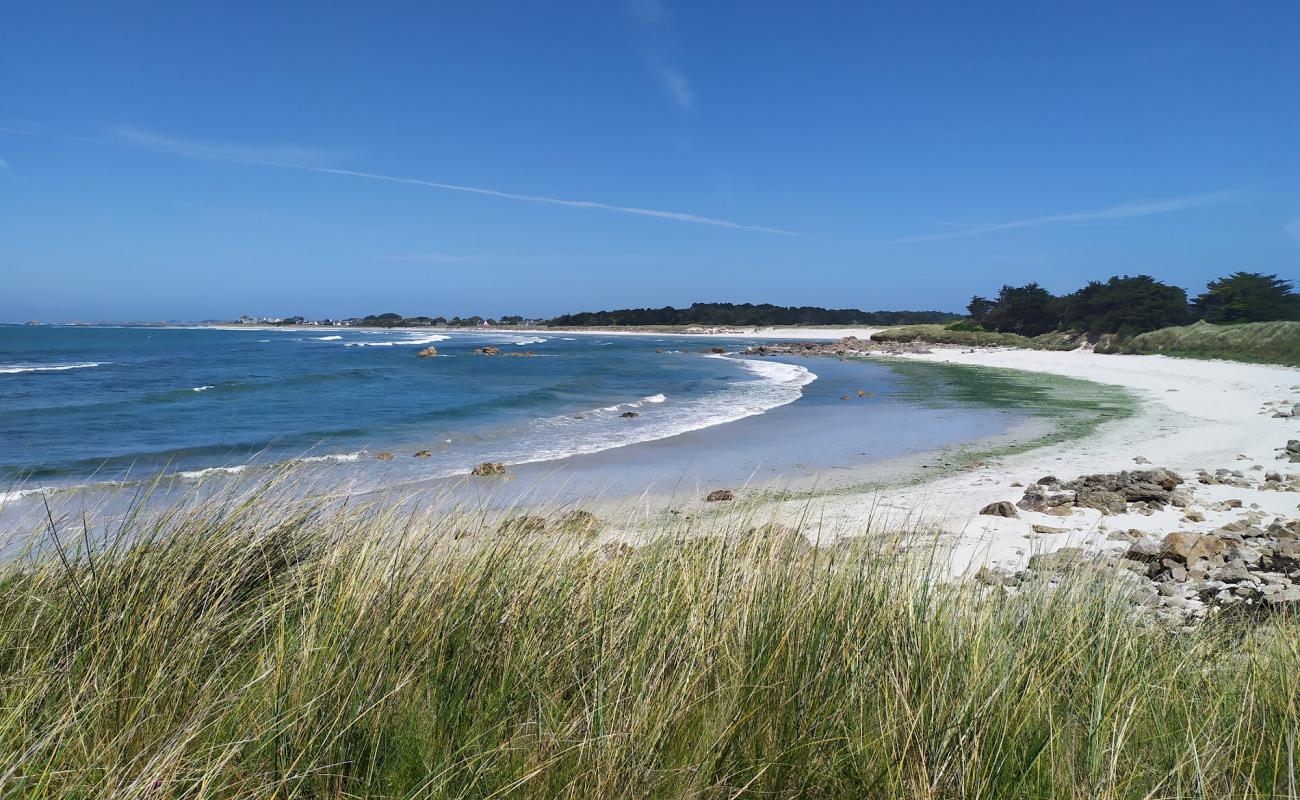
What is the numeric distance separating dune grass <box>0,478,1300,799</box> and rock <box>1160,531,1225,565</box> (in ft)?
10.7

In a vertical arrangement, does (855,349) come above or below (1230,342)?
below

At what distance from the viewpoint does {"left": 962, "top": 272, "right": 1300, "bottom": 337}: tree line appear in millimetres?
42688

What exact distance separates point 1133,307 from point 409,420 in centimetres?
4949

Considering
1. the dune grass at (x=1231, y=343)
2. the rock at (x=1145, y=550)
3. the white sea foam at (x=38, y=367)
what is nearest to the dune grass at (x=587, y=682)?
the rock at (x=1145, y=550)

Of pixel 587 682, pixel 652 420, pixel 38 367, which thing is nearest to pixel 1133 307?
pixel 652 420

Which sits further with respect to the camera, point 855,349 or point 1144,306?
point 855,349

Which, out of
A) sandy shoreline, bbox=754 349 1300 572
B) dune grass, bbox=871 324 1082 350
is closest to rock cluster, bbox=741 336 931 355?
dune grass, bbox=871 324 1082 350

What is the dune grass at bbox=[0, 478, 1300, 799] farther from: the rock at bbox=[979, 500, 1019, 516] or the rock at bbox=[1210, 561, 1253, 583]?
the rock at bbox=[979, 500, 1019, 516]

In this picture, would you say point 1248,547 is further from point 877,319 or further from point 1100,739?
point 877,319

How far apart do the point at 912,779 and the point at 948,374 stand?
119ft

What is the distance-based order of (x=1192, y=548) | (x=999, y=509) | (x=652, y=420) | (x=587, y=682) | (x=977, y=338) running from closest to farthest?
(x=587, y=682), (x=1192, y=548), (x=999, y=509), (x=652, y=420), (x=977, y=338)

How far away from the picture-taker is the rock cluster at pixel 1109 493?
859 centimetres

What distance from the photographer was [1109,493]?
29.2 feet

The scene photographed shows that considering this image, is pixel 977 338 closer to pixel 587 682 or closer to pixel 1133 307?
pixel 1133 307
